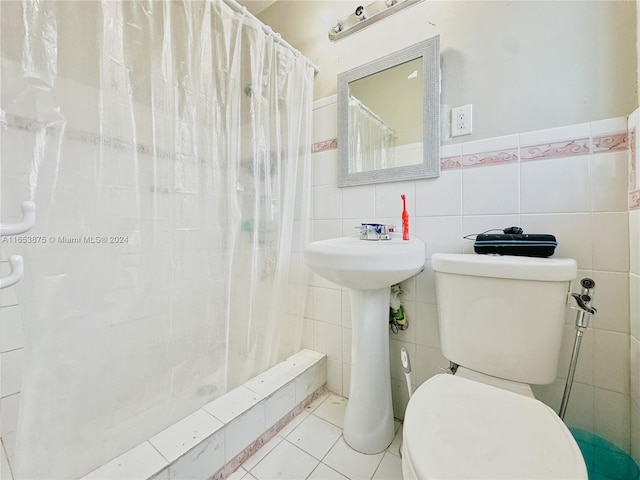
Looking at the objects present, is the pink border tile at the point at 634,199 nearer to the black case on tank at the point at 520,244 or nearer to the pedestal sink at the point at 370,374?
the black case on tank at the point at 520,244

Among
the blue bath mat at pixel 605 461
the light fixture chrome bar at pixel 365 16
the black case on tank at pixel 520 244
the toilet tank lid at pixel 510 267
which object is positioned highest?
the light fixture chrome bar at pixel 365 16

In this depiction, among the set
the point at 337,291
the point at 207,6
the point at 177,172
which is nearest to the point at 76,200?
the point at 177,172

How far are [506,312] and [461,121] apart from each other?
2.49 ft

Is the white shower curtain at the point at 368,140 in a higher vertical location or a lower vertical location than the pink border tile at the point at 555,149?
higher

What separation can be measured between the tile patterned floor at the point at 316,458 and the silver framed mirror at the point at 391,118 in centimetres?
116

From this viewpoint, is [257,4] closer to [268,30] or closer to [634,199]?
[268,30]

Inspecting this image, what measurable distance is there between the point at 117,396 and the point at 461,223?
4.60ft

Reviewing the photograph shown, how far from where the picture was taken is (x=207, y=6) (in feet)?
3.37

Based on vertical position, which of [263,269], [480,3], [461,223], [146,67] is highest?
[480,3]

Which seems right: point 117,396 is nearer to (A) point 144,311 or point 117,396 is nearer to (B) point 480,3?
(A) point 144,311

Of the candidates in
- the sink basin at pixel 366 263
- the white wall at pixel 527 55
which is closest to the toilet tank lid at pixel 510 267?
the sink basin at pixel 366 263

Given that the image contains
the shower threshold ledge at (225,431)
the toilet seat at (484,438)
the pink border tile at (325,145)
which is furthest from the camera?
the pink border tile at (325,145)

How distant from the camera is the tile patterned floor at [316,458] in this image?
39.8 inches

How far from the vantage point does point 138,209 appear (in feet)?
2.98
